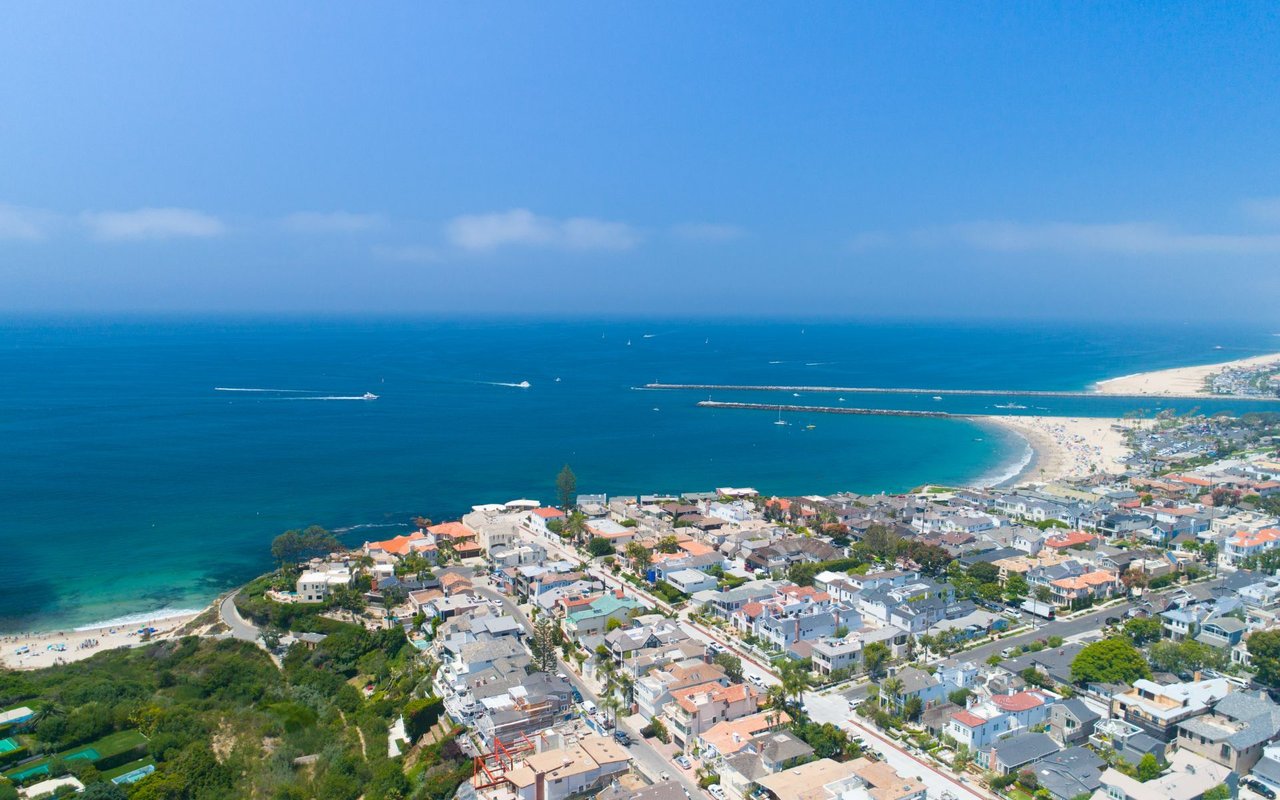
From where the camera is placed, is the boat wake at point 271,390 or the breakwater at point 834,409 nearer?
the breakwater at point 834,409

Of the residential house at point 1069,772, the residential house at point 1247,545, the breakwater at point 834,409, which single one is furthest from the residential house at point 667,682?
the breakwater at point 834,409

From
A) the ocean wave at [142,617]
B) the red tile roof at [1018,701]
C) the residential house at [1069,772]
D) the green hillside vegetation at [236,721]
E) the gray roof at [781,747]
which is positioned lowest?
the ocean wave at [142,617]

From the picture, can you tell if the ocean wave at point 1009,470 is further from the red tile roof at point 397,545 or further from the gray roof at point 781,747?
the gray roof at point 781,747

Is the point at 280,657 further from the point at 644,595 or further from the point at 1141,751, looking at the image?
the point at 1141,751

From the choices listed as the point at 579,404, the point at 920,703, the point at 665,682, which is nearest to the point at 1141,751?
the point at 920,703

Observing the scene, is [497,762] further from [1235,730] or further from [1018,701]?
[1235,730]

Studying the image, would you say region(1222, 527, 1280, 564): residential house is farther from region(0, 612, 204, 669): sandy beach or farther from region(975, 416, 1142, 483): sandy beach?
region(0, 612, 204, 669): sandy beach

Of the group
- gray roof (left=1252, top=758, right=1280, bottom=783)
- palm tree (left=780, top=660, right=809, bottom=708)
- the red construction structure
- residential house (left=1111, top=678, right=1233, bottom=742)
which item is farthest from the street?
the red construction structure

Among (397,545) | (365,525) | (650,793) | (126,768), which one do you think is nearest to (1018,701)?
(650,793)
